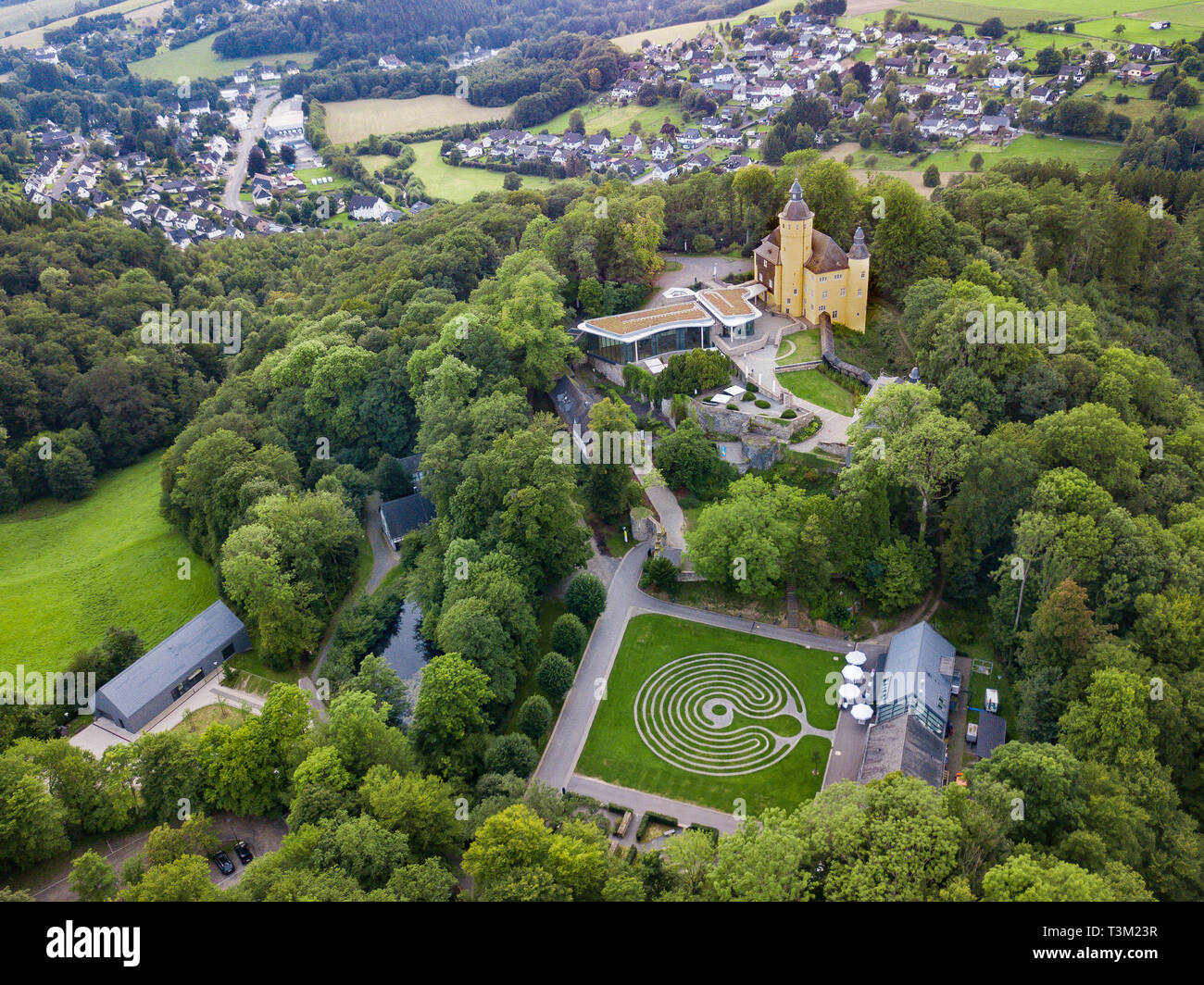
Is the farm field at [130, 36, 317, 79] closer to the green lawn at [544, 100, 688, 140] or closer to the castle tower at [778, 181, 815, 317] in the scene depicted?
the green lawn at [544, 100, 688, 140]

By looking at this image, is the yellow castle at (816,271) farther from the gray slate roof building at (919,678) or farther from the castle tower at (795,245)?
the gray slate roof building at (919,678)

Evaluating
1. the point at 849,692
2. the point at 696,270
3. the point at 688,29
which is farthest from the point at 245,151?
the point at 849,692

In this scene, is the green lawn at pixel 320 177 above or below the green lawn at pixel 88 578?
above

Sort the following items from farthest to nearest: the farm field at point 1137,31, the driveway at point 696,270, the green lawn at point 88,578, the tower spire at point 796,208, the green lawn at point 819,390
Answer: the farm field at point 1137,31, the driveway at point 696,270, the tower spire at point 796,208, the green lawn at point 819,390, the green lawn at point 88,578

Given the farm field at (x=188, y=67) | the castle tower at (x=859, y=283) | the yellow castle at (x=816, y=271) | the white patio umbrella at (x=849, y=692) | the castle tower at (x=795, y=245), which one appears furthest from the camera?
the farm field at (x=188, y=67)

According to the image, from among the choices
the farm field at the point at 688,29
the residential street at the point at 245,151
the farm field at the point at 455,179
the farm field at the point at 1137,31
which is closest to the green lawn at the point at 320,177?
the residential street at the point at 245,151

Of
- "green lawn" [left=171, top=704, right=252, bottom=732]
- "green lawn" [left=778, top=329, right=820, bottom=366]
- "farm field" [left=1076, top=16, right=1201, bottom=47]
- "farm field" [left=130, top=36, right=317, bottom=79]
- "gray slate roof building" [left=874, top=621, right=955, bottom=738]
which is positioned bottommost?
"green lawn" [left=171, top=704, right=252, bottom=732]

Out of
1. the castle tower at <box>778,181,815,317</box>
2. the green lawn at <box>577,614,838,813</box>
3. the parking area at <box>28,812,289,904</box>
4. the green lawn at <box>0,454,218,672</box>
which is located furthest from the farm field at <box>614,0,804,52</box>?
the parking area at <box>28,812,289,904</box>
